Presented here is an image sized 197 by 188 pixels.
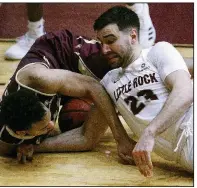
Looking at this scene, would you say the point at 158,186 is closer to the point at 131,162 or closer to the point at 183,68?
the point at 131,162

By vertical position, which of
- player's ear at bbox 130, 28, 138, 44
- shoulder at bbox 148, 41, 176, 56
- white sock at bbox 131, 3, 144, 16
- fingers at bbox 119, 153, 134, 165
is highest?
player's ear at bbox 130, 28, 138, 44

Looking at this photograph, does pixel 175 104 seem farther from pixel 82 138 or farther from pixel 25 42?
pixel 25 42

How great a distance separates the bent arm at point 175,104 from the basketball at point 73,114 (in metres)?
0.49

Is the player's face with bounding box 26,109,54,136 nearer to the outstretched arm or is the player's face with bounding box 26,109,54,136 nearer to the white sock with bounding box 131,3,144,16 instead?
the outstretched arm

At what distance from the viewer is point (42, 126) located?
5.81 feet

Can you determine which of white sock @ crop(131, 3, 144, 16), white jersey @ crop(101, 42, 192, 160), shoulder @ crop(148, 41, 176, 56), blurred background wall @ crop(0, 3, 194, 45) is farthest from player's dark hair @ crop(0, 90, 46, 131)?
blurred background wall @ crop(0, 3, 194, 45)

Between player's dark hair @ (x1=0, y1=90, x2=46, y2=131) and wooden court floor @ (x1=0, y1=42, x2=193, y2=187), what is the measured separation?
0.17 meters

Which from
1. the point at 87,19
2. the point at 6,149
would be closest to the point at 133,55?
the point at 6,149

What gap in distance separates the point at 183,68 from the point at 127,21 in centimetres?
27

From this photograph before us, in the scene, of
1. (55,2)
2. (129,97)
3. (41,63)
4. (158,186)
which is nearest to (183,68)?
(129,97)

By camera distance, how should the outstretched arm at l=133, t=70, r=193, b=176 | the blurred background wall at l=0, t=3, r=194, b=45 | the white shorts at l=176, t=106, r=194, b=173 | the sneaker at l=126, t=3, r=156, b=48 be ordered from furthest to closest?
the blurred background wall at l=0, t=3, r=194, b=45
the sneaker at l=126, t=3, r=156, b=48
the white shorts at l=176, t=106, r=194, b=173
the outstretched arm at l=133, t=70, r=193, b=176

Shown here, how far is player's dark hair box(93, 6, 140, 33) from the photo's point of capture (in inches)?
71.2

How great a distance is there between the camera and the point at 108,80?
6.27 feet

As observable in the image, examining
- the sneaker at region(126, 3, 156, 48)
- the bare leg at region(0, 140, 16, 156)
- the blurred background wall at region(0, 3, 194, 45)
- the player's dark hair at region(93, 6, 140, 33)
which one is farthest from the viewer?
the blurred background wall at region(0, 3, 194, 45)
